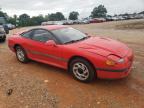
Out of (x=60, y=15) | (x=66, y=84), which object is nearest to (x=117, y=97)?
(x=66, y=84)

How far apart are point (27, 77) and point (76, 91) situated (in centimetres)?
184

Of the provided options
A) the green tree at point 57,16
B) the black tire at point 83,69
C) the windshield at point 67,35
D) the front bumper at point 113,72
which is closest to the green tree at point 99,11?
the green tree at point 57,16

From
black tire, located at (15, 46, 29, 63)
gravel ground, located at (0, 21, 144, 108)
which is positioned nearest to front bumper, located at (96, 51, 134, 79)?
gravel ground, located at (0, 21, 144, 108)

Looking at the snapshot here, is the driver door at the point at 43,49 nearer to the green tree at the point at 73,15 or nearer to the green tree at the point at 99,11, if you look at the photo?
the green tree at the point at 73,15

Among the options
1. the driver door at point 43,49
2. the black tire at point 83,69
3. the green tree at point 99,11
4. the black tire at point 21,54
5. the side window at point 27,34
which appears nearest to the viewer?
the black tire at point 83,69

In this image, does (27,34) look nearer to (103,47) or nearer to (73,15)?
(103,47)

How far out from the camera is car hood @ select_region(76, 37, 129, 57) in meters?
5.57

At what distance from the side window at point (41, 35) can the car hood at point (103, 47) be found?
3.55 ft

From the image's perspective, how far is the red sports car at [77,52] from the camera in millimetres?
5348

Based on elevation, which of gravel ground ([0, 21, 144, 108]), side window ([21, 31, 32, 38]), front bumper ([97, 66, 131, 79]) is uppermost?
side window ([21, 31, 32, 38])

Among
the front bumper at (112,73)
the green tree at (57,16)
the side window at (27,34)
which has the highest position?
the side window at (27,34)

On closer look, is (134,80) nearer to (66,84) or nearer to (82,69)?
(82,69)

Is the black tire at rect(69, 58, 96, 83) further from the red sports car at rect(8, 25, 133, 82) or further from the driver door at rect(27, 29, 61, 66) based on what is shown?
the driver door at rect(27, 29, 61, 66)

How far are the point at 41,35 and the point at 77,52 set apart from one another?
175cm
